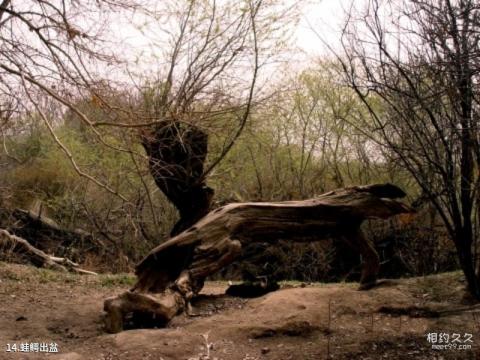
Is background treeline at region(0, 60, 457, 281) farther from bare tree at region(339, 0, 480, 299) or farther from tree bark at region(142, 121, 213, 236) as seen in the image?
bare tree at region(339, 0, 480, 299)

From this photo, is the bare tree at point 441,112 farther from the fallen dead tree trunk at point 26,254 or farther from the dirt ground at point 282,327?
the fallen dead tree trunk at point 26,254

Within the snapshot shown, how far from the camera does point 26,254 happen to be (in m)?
9.81

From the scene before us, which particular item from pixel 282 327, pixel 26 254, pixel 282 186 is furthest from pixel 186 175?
pixel 282 186

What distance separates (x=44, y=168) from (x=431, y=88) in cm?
1264

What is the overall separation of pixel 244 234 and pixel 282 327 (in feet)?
4.15

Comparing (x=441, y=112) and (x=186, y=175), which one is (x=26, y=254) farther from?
(x=441, y=112)

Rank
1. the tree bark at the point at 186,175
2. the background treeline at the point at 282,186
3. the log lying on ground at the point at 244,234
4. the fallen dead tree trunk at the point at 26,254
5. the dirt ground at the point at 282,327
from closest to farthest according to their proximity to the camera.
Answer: the dirt ground at the point at 282,327
the log lying on ground at the point at 244,234
the tree bark at the point at 186,175
the fallen dead tree trunk at the point at 26,254
the background treeline at the point at 282,186

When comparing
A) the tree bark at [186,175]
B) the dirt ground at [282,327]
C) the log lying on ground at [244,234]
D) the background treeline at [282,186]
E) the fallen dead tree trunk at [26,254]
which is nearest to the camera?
the dirt ground at [282,327]

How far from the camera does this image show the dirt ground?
159 inches

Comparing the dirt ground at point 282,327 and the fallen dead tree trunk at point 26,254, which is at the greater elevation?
the fallen dead tree trunk at point 26,254

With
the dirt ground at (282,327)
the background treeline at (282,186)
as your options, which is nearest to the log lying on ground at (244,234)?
the dirt ground at (282,327)

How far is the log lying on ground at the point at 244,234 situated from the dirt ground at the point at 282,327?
30cm

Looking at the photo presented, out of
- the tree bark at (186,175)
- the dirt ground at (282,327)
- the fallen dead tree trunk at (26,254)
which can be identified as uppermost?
the tree bark at (186,175)

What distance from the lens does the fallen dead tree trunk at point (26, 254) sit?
→ 952 cm
